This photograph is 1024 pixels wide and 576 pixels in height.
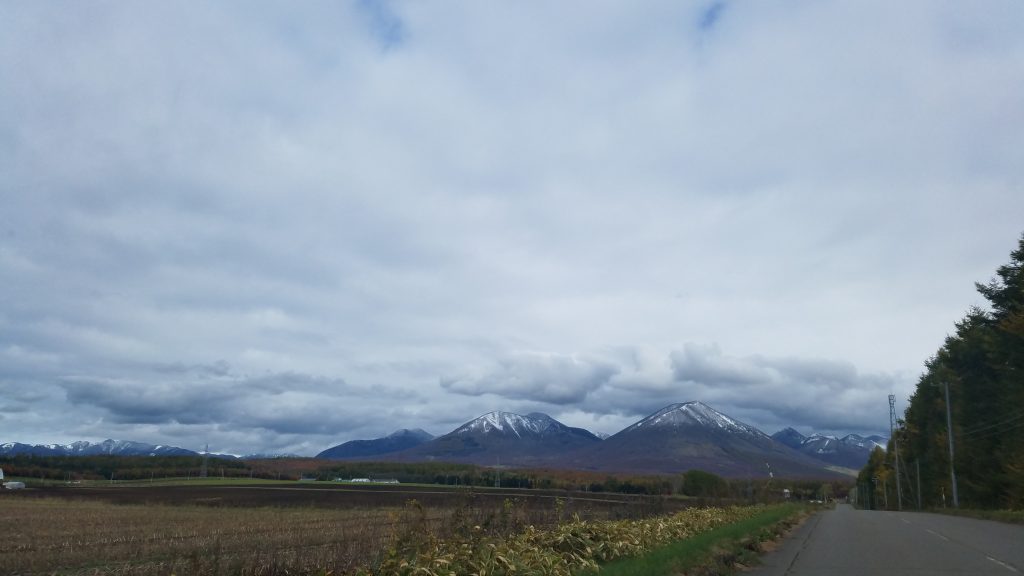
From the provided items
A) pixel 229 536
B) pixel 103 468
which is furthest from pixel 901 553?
pixel 103 468

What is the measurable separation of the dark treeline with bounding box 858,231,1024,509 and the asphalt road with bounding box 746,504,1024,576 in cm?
1656

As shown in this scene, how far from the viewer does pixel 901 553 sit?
18.2 metres

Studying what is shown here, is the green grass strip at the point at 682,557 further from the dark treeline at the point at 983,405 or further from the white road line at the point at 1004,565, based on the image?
the dark treeline at the point at 983,405

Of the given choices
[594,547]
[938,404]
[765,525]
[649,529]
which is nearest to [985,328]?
[938,404]

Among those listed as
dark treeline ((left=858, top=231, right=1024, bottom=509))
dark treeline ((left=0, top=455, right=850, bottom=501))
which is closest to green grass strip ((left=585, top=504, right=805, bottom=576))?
dark treeline ((left=858, top=231, right=1024, bottom=509))

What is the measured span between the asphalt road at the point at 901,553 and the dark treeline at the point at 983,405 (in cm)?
1656

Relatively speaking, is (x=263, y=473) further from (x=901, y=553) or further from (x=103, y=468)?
(x=901, y=553)

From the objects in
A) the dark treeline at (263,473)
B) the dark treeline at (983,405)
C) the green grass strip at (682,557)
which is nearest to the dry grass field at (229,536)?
the green grass strip at (682,557)

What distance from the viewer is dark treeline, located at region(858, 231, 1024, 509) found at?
4006cm

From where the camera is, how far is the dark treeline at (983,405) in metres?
40.1

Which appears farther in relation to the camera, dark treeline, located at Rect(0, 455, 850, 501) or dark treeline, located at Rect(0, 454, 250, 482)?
dark treeline, located at Rect(0, 454, 250, 482)

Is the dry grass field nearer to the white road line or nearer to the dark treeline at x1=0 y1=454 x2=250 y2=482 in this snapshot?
the white road line

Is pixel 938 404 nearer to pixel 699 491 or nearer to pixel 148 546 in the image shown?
pixel 699 491

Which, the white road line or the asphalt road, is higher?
the white road line
